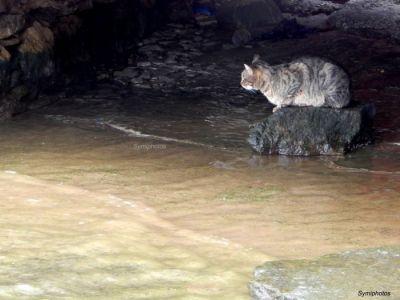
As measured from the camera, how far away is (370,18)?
1673 cm

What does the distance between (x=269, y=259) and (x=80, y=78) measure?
7.73 m

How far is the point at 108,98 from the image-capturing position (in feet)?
37.1

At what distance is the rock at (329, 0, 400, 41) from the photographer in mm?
15875

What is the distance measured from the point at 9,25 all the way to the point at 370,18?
31.8 feet

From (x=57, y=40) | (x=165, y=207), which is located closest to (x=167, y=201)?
(x=165, y=207)

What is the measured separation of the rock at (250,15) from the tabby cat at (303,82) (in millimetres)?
7771

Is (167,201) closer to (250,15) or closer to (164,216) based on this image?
(164,216)

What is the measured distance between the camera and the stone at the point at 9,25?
9.93 meters

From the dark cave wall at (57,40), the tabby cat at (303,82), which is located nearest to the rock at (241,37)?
the dark cave wall at (57,40)

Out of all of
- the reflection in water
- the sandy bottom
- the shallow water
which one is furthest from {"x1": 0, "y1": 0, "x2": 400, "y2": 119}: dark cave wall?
the sandy bottom

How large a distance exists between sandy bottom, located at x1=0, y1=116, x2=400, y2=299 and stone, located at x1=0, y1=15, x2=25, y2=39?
194 centimetres

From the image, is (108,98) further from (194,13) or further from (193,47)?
(194,13)

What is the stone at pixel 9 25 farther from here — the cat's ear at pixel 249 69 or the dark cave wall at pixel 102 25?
the cat's ear at pixel 249 69

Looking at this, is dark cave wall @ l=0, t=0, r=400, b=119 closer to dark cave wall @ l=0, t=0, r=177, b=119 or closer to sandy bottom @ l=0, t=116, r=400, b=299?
dark cave wall @ l=0, t=0, r=177, b=119
